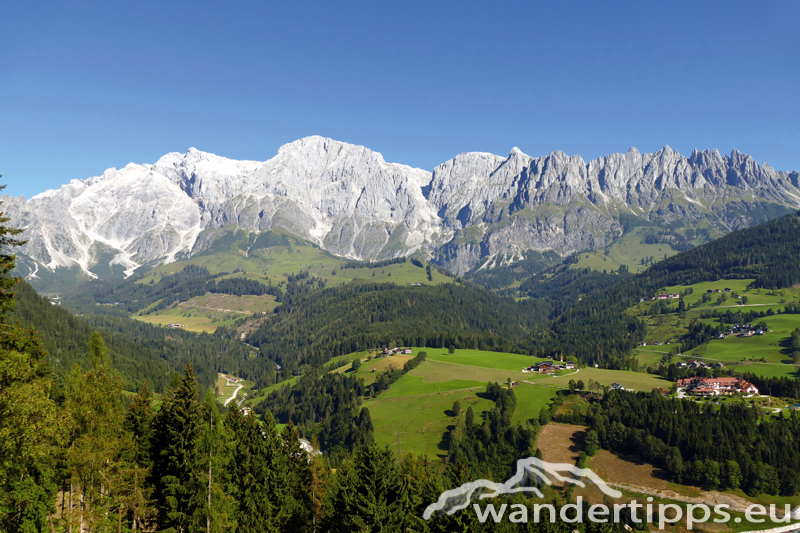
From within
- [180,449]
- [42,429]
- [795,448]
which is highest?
[42,429]

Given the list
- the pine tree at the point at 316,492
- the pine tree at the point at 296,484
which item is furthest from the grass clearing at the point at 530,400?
the pine tree at the point at 296,484

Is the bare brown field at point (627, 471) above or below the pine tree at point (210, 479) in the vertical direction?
below

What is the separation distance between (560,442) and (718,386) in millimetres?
71947

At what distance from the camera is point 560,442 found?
145m

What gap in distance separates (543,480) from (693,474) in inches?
1467

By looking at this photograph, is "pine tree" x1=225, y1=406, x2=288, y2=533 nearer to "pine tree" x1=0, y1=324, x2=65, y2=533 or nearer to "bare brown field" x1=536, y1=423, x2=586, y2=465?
"pine tree" x1=0, y1=324, x2=65, y2=533

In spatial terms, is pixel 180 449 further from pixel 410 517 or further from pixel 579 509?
pixel 579 509

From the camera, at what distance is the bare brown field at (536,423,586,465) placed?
13800 centimetres

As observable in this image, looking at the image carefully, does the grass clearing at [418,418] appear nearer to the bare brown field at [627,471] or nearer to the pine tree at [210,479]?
the bare brown field at [627,471]

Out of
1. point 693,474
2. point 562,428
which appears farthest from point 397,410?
point 693,474

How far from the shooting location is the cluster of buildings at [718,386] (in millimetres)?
170625

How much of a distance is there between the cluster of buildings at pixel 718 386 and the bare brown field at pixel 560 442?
2160 inches

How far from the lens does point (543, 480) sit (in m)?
129

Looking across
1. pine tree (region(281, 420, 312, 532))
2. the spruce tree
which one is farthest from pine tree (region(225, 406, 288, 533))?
the spruce tree
